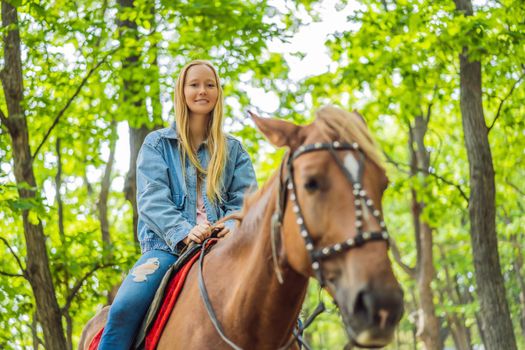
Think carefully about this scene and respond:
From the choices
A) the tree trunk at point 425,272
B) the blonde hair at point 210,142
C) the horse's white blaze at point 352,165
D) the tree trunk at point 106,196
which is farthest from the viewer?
the tree trunk at point 425,272

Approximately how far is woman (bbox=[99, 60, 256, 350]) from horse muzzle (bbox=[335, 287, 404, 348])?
1.61m

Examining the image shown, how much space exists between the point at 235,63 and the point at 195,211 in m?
7.37

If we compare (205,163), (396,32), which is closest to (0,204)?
(205,163)

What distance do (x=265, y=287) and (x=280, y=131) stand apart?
766 mm

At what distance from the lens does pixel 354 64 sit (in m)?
12.4

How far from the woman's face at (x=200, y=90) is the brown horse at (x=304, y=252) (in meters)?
1.21

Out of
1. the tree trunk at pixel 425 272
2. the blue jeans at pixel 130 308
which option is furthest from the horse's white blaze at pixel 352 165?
the tree trunk at pixel 425 272

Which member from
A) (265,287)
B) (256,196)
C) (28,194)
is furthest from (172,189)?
(28,194)

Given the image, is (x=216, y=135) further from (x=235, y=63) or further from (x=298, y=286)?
(x=235, y=63)

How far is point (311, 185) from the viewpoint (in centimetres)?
308

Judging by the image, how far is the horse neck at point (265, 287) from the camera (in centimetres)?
346

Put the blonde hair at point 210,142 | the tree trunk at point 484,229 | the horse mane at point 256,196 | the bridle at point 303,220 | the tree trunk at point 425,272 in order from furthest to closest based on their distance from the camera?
the tree trunk at point 425,272
the tree trunk at point 484,229
the blonde hair at point 210,142
the horse mane at point 256,196
the bridle at point 303,220

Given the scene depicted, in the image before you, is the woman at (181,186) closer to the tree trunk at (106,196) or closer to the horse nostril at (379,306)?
the horse nostril at (379,306)

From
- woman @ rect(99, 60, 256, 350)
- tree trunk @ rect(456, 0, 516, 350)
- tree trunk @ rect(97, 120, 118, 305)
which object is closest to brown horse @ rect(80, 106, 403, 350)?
woman @ rect(99, 60, 256, 350)
